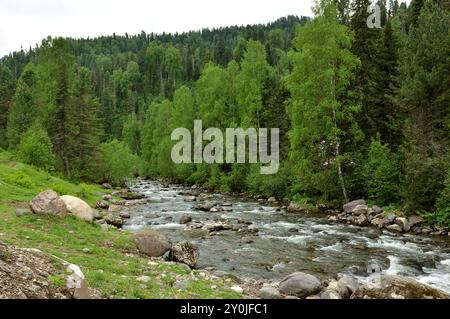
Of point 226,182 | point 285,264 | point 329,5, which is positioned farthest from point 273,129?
point 285,264

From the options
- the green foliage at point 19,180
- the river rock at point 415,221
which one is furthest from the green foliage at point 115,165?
the river rock at point 415,221

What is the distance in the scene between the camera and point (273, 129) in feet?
145

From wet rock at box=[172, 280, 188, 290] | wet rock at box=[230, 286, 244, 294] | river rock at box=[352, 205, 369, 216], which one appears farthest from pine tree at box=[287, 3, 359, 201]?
wet rock at box=[172, 280, 188, 290]

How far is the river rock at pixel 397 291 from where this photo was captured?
11.4 m

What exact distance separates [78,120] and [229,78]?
19675 millimetres

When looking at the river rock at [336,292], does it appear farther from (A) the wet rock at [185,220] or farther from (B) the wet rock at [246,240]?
(A) the wet rock at [185,220]

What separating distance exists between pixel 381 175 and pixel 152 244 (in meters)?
18.0

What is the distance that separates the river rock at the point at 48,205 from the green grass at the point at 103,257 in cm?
36

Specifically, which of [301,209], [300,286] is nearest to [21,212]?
[300,286]

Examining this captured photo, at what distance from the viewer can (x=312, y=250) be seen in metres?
19.4

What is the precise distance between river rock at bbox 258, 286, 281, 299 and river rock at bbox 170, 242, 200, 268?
175 inches

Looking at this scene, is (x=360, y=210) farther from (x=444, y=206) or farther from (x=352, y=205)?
(x=444, y=206)

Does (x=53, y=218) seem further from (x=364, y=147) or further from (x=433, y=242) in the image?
(x=364, y=147)
